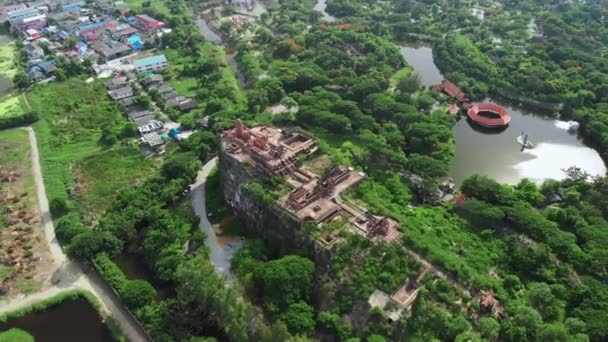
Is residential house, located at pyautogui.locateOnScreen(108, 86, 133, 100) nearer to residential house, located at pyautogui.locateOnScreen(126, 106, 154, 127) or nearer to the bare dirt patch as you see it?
residential house, located at pyautogui.locateOnScreen(126, 106, 154, 127)

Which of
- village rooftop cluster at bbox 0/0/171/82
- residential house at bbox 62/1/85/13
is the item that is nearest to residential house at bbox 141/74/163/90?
village rooftop cluster at bbox 0/0/171/82

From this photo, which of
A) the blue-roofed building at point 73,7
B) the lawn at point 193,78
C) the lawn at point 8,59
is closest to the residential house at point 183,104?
the lawn at point 193,78

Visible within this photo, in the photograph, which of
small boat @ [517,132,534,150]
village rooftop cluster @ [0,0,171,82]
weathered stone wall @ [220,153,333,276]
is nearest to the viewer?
weathered stone wall @ [220,153,333,276]

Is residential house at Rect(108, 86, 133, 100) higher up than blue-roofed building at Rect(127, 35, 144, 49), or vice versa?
blue-roofed building at Rect(127, 35, 144, 49)

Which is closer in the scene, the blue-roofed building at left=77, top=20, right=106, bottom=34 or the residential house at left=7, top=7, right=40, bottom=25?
the blue-roofed building at left=77, top=20, right=106, bottom=34

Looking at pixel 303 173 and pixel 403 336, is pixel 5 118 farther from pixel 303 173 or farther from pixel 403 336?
pixel 403 336

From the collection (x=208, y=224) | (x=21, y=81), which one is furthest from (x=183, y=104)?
(x=21, y=81)
